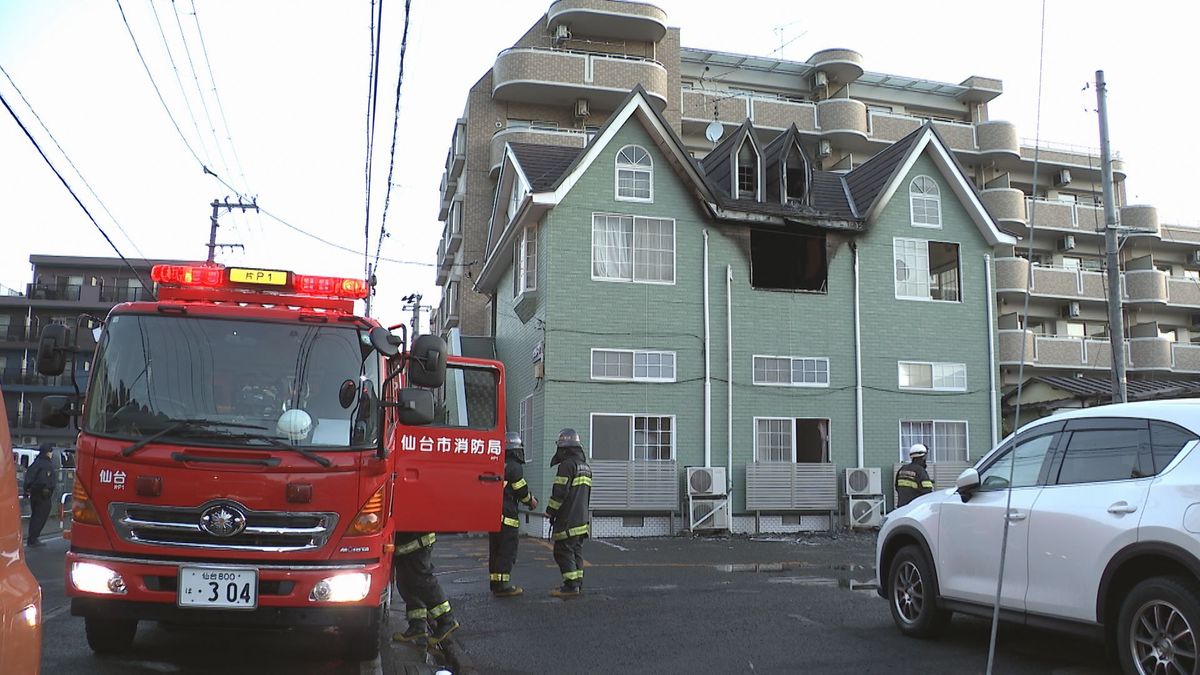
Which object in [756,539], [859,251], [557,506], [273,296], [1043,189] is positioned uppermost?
[1043,189]

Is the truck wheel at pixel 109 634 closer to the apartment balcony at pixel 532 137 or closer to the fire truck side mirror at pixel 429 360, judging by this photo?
the fire truck side mirror at pixel 429 360

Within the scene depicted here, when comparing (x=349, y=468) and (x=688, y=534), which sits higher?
(x=349, y=468)

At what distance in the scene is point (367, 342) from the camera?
266 inches

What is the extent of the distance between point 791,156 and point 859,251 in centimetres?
282

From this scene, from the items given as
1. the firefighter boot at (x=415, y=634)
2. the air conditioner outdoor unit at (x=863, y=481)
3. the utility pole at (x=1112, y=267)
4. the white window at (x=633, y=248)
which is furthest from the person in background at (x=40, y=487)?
the utility pole at (x=1112, y=267)

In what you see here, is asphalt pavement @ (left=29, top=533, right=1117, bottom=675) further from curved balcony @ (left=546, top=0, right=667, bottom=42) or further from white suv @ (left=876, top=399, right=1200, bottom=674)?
curved balcony @ (left=546, top=0, right=667, bottom=42)

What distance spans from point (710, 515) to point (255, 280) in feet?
46.7

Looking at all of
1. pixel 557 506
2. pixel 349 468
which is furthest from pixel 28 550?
pixel 349 468

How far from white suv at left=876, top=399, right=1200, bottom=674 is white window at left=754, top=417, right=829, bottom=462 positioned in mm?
13543

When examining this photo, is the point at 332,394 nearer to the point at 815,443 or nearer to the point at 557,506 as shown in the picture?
the point at 557,506

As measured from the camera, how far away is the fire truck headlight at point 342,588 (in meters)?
6.05

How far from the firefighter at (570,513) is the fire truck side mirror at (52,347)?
547 cm

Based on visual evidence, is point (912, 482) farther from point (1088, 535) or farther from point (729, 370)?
point (729, 370)

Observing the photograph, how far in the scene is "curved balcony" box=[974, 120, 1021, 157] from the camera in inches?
1622
